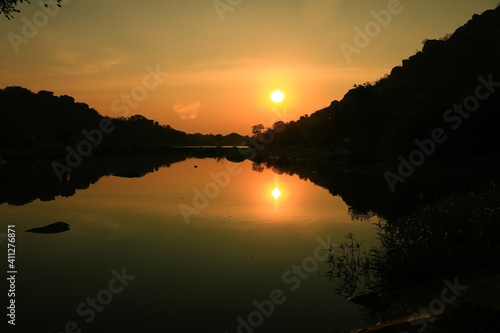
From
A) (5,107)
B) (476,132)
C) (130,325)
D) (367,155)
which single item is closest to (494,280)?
(130,325)

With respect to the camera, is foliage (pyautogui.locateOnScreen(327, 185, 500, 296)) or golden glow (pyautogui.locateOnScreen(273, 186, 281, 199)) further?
golden glow (pyautogui.locateOnScreen(273, 186, 281, 199))

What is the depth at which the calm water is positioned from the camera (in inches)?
420

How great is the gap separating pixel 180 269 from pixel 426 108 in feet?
193

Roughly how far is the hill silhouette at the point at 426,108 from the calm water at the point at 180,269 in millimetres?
34389

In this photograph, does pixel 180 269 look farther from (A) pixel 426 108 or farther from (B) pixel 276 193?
(A) pixel 426 108

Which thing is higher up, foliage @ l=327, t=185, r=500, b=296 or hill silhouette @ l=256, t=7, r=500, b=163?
hill silhouette @ l=256, t=7, r=500, b=163

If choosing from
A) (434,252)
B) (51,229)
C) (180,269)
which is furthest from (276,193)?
(434,252)

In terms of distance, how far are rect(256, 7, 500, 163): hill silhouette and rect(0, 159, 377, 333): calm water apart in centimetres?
3439

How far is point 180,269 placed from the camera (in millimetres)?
14805

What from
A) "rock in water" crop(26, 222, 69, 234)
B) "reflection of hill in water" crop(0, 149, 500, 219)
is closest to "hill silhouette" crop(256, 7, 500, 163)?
"reflection of hill in water" crop(0, 149, 500, 219)

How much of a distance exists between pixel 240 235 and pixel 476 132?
48.1 metres

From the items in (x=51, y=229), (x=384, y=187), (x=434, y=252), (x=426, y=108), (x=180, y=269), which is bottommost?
(x=434, y=252)

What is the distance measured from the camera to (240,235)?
20.3 metres

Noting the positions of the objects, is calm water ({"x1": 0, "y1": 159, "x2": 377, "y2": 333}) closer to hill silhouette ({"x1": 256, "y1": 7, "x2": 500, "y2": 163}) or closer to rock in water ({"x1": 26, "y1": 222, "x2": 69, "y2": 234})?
rock in water ({"x1": 26, "y1": 222, "x2": 69, "y2": 234})
